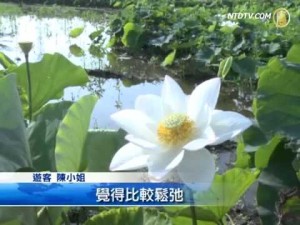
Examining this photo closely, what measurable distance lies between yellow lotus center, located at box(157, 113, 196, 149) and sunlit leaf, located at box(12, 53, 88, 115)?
331 millimetres

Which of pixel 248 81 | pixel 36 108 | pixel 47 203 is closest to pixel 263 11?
pixel 36 108

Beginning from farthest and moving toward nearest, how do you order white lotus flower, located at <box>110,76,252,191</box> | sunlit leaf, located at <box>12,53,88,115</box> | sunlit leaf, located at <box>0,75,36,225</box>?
sunlit leaf, located at <box>12,53,88,115</box>
sunlit leaf, located at <box>0,75,36,225</box>
white lotus flower, located at <box>110,76,252,191</box>

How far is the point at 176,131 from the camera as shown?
578 mm

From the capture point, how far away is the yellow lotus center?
58cm

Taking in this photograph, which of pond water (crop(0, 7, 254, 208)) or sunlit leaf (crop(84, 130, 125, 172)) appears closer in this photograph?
sunlit leaf (crop(84, 130, 125, 172))

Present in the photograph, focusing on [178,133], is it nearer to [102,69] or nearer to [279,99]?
[279,99]

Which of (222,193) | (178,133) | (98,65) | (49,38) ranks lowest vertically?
(98,65)

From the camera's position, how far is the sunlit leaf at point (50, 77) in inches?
34.3

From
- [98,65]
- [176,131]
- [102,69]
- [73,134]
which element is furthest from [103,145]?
[98,65]

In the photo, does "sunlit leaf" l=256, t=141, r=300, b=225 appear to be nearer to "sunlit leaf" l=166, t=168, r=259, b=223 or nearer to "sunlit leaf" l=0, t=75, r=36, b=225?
"sunlit leaf" l=166, t=168, r=259, b=223

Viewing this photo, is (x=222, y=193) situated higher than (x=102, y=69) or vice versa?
(x=222, y=193)

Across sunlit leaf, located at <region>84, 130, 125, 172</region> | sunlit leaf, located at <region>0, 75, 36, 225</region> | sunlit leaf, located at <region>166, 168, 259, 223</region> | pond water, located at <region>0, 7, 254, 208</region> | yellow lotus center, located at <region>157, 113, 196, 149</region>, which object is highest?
yellow lotus center, located at <region>157, 113, 196, 149</region>

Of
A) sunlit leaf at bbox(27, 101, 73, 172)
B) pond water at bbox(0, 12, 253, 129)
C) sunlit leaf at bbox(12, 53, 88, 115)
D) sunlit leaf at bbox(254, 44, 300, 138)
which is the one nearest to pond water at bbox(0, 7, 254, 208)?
pond water at bbox(0, 12, 253, 129)

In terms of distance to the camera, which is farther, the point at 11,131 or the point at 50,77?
the point at 50,77
